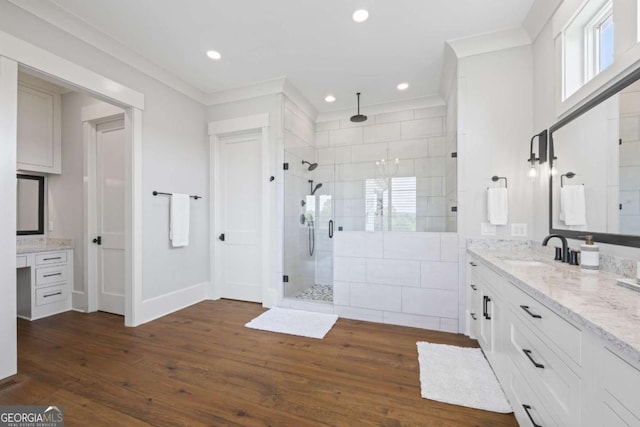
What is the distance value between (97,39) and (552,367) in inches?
164

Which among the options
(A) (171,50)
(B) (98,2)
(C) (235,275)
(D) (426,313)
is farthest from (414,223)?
(B) (98,2)

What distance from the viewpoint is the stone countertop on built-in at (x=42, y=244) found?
3.22 meters

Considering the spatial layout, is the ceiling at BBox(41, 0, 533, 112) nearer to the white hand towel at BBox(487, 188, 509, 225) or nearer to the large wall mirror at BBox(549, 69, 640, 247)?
the large wall mirror at BBox(549, 69, 640, 247)

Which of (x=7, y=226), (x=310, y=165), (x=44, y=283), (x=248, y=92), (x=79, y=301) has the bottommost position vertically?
(x=79, y=301)

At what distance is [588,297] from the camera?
1079 mm

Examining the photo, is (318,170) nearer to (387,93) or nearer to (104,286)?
(387,93)

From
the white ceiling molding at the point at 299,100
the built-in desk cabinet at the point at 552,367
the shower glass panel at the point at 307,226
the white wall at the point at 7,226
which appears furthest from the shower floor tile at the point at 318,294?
the white ceiling molding at the point at 299,100

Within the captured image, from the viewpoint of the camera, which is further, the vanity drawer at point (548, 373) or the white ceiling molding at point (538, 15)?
the white ceiling molding at point (538, 15)

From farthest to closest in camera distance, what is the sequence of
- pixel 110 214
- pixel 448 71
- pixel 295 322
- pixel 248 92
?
pixel 248 92 < pixel 110 214 < pixel 448 71 < pixel 295 322

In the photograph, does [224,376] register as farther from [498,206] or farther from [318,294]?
[498,206]

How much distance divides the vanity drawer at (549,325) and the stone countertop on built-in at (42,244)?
473 centimetres

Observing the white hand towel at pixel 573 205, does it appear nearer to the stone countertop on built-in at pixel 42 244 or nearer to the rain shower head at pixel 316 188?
the rain shower head at pixel 316 188

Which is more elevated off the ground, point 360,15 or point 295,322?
point 360,15

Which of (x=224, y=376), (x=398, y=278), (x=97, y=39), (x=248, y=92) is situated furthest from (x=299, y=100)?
(x=224, y=376)
